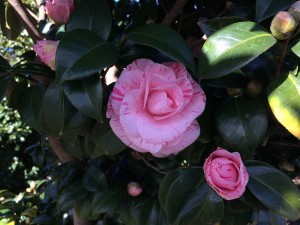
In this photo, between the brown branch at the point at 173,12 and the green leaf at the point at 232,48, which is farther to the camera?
the brown branch at the point at 173,12

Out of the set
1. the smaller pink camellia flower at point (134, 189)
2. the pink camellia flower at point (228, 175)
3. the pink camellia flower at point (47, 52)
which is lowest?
the smaller pink camellia flower at point (134, 189)

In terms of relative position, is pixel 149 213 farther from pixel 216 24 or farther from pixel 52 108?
pixel 216 24

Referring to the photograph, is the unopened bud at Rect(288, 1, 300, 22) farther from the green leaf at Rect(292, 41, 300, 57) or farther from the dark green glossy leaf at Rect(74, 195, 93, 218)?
the dark green glossy leaf at Rect(74, 195, 93, 218)

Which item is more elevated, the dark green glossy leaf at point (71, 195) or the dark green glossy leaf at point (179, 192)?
the dark green glossy leaf at point (179, 192)

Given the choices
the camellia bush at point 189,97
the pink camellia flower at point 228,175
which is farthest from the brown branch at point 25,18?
the pink camellia flower at point 228,175

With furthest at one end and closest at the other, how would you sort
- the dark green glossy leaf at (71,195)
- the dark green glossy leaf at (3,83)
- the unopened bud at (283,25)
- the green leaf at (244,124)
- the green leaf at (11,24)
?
the green leaf at (11,24) < the dark green glossy leaf at (71,195) < the dark green glossy leaf at (3,83) < the green leaf at (244,124) < the unopened bud at (283,25)

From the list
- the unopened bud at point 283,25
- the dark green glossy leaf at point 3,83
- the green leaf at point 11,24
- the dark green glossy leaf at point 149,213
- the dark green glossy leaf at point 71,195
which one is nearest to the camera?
the unopened bud at point 283,25

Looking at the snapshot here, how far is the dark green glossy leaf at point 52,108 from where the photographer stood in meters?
0.78

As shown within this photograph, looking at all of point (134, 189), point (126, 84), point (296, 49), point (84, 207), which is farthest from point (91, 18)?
point (84, 207)

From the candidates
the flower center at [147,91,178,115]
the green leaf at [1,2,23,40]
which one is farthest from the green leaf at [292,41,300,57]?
the green leaf at [1,2,23,40]

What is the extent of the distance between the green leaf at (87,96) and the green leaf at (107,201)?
1.64ft

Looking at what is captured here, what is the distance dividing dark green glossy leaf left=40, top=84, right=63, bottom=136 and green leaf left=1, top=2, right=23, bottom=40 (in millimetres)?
654

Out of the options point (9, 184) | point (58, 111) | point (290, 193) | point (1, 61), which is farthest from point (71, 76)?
point (9, 184)

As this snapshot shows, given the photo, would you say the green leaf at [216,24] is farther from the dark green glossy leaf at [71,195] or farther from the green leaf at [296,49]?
the dark green glossy leaf at [71,195]
